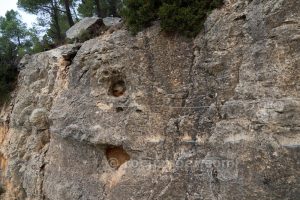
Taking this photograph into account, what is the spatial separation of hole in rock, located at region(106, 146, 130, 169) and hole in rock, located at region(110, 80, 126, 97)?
155 cm

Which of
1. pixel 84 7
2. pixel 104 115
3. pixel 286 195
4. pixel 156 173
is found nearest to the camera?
pixel 286 195

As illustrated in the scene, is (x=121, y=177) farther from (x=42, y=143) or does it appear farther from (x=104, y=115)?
(x=42, y=143)

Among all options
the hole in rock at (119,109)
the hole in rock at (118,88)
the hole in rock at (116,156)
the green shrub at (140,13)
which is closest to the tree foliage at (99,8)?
the green shrub at (140,13)

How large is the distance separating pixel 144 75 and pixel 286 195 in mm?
4689

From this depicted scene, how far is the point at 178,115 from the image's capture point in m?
9.09

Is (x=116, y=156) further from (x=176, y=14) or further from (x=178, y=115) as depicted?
(x=176, y=14)

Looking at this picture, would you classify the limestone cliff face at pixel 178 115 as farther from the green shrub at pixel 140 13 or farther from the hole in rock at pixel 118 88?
the green shrub at pixel 140 13

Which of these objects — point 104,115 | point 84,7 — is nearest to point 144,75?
point 104,115

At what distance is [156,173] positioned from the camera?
8836 millimetres

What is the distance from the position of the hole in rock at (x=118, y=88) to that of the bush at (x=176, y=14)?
154cm

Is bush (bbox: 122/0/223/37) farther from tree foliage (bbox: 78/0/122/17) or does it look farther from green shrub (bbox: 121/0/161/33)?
tree foliage (bbox: 78/0/122/17)

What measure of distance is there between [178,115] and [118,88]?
227 cm

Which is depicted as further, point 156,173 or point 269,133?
point 156,173

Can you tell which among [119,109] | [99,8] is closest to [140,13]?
[119,109]
